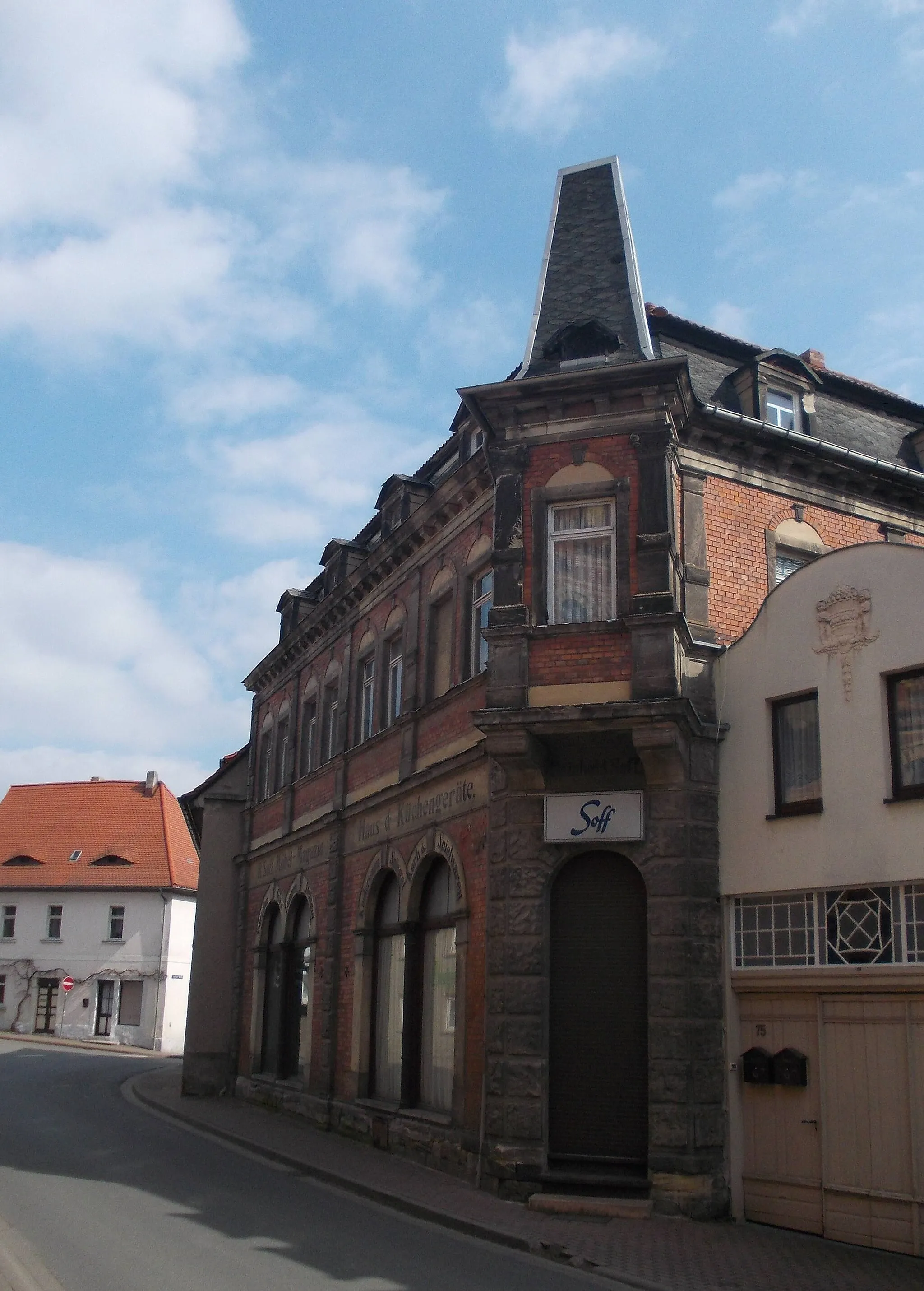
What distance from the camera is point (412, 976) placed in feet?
57.7

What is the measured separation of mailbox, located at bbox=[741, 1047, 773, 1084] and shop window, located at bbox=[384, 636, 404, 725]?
842 cm

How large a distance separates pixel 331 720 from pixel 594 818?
34.9ft

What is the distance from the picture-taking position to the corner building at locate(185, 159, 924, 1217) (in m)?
13.1

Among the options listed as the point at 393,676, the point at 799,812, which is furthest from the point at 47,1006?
the point at 799,812

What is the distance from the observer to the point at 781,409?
54.1 feet

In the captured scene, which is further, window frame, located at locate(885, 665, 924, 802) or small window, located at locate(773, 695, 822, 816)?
small window, located at locate(773, 695, 822, 816)

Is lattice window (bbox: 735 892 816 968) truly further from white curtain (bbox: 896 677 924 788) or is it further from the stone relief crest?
the stone relief crest

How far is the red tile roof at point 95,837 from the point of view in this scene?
51500mm

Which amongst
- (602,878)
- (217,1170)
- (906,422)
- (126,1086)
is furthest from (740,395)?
(126,1086)

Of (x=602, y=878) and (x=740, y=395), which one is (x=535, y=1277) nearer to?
(x=602, y=878)

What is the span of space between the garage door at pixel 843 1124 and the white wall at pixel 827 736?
128 centimetres

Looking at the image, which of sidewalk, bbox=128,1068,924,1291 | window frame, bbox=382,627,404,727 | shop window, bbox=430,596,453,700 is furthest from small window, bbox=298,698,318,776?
sidewalk, bbox=128,1068,924,1291

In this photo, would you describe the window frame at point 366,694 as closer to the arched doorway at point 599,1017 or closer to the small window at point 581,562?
the small window at point 581,562

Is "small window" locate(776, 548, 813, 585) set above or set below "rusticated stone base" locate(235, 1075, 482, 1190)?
above
